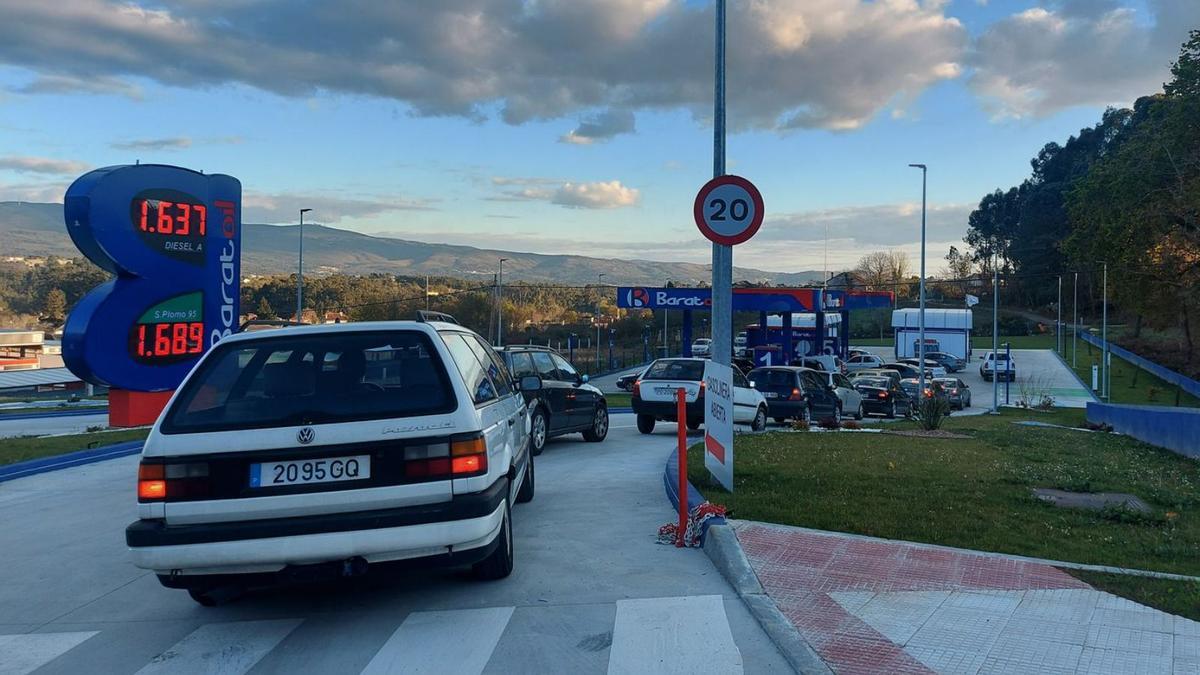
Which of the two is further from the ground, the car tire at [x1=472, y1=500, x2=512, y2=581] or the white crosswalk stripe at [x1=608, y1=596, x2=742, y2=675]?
the car tire at [x1=472, y1=500, x2=512, y2=581]

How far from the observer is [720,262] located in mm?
9359

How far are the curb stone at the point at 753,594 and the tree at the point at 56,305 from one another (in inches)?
4399

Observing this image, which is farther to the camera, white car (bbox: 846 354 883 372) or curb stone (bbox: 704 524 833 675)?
white car (bbox: 846 354 883 372)

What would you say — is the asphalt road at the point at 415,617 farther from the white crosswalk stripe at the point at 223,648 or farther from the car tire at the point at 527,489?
the car tire at the point at 527,489

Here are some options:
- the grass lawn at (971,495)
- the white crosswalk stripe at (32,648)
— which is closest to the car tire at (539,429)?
the grass lawn at (971,495)

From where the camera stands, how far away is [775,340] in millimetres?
53719

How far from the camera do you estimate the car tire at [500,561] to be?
19.7 ft

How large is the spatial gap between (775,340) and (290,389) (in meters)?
49.7

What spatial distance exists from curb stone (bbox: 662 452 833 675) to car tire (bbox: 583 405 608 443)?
23.6 ft

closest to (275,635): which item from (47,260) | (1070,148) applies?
(1070,148)

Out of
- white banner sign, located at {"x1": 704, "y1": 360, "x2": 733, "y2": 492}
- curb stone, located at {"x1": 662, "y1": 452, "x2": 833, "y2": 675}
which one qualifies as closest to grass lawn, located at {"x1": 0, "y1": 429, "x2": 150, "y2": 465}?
white banner sign, located at {"x1": 704, "y1": 360, "x2": 733, "y2": 492}

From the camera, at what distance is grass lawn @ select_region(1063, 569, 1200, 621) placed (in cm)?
513

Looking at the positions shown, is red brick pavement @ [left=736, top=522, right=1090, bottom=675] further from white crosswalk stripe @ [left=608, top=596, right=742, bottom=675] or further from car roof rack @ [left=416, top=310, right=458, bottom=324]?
car roof rack @ [left=416, top=310, right=458, bottom=324]

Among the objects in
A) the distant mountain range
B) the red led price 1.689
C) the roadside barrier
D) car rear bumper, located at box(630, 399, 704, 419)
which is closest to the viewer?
car rear bumper, located at box(630, 399, 704, 419)
